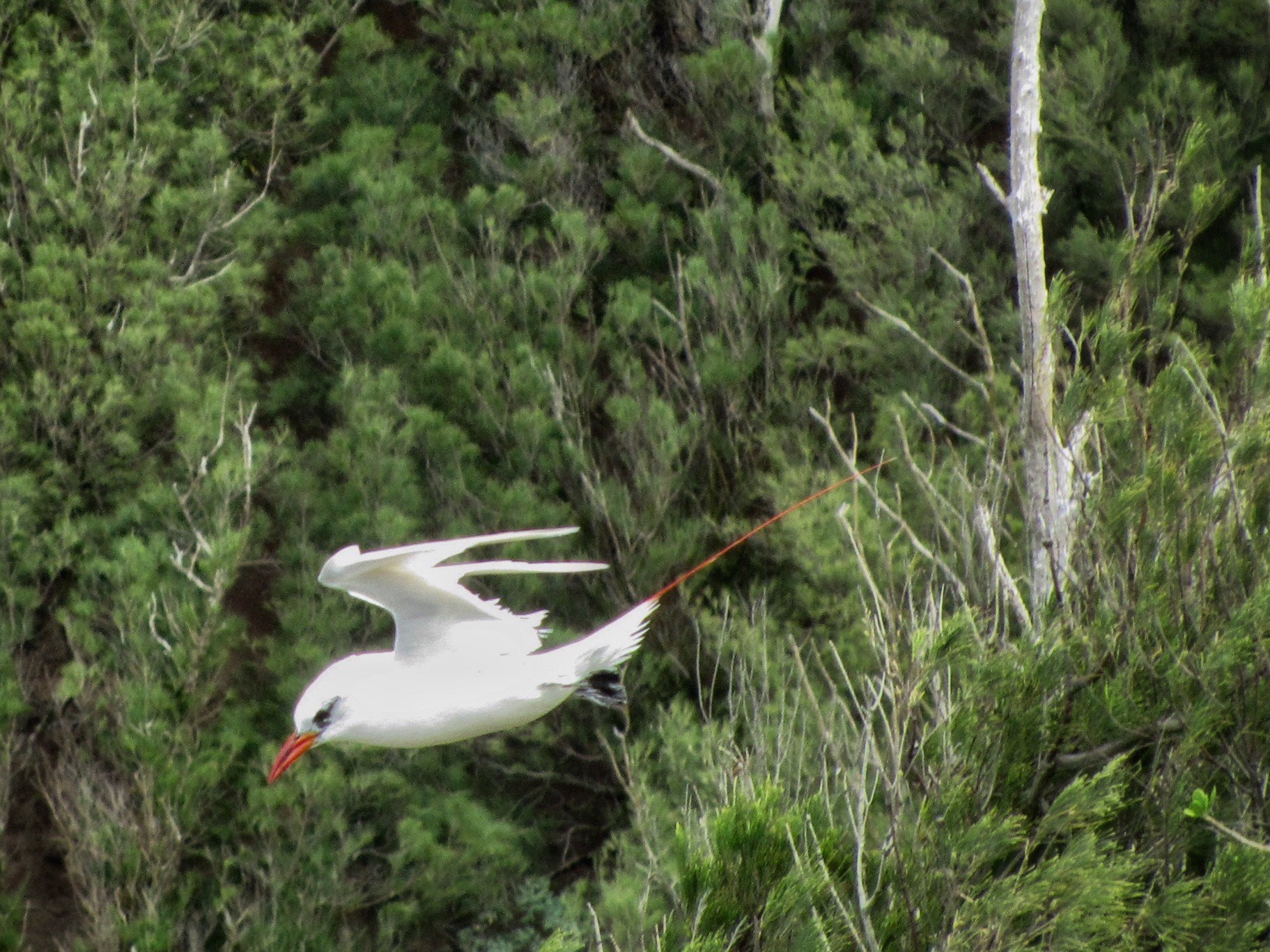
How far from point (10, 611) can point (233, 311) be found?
2090 millimetres

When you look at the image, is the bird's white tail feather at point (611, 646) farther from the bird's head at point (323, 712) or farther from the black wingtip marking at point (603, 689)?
the bird's head at point (323, 712)

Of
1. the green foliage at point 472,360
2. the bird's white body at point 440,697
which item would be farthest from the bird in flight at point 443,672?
the green foliage at point 472,360

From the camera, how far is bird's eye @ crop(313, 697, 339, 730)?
11.0 feet

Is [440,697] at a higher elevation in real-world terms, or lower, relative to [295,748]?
higher

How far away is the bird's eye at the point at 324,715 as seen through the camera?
3.36m

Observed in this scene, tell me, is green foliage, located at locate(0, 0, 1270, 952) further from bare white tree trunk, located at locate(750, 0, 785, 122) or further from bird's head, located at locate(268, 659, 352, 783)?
bird's head, located at locate(268, 659, 352, 783)

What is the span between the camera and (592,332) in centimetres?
956

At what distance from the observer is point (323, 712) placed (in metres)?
3.37

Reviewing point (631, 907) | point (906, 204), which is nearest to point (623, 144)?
point (906, 204)

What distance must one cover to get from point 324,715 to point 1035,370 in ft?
5.75

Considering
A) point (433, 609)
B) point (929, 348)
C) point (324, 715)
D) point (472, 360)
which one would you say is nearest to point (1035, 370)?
point (929, 348)

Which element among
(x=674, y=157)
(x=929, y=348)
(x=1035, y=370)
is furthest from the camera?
(x=674, y=157)

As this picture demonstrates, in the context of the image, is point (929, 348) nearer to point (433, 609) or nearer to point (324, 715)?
point (433, 609)

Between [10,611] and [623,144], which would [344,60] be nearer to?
[623,144]
